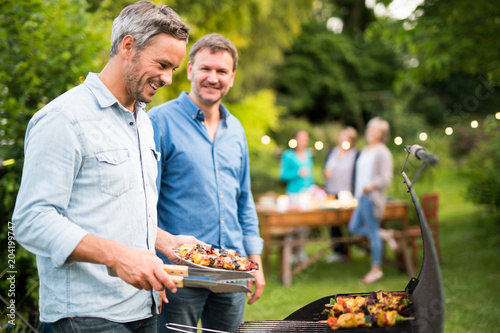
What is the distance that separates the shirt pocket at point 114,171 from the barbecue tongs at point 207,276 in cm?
28

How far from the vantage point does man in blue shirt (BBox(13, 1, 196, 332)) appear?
5.11 ft

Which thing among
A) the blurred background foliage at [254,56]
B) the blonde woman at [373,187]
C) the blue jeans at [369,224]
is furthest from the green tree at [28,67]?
the blue jeans at [369,224]

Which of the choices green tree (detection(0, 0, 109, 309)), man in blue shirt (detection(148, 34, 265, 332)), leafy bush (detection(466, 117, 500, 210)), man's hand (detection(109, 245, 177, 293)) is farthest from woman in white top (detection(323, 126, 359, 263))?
man's hand (detection(109, 245, 177, 293))

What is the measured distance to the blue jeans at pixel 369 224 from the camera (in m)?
6.88

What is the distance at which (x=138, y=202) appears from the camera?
5.95ft

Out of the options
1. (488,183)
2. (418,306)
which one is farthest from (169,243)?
(488,183)

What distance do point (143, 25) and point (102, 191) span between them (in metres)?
0.60

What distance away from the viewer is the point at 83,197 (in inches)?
65.8

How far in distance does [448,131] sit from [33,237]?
2976 millimetres

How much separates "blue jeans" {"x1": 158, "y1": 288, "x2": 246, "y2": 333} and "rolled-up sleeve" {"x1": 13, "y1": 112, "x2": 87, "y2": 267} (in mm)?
1000

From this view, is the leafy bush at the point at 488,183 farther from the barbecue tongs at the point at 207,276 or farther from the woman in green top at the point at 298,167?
the barbecue tongs at the point at 207,276

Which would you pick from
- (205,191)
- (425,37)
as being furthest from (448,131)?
(425,37)

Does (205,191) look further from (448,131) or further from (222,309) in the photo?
(448,131)

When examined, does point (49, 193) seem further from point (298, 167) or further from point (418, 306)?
point (298, 167)
